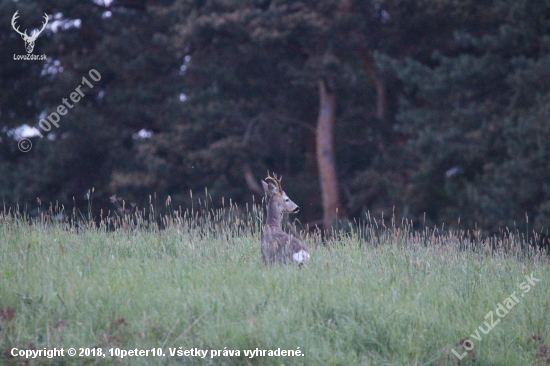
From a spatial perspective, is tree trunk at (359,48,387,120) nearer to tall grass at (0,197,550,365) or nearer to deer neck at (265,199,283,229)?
deer neck at (265,199,283,229)

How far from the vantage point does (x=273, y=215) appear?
9508 millimetres

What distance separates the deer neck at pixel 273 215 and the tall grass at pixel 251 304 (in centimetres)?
47

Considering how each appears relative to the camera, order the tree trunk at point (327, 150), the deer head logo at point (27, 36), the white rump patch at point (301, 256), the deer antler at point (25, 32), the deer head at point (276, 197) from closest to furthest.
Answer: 1. the white rump patch at point (301, 256)
2. the deer head at point (276, 197)
3. the deer antler at point (25, 32)
4. the deer head logo at point (27, 36)
5. the tree trunk at point (327, 150)

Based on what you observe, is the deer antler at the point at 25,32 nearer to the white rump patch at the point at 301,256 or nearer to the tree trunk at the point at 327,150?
the tree trunk at the point at 327,150

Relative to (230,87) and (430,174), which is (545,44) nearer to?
(430,174)

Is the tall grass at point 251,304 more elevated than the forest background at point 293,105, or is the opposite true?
the forest background at point 293,105

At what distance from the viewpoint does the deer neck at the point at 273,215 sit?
9445 millimetres

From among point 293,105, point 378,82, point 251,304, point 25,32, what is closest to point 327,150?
point 293,105

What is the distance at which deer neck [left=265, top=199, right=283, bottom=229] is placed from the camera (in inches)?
372

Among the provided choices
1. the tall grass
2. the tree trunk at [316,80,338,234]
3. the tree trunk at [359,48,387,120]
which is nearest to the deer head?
Answer: the tall grass

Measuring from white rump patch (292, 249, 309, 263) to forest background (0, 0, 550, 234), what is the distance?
13.4 m

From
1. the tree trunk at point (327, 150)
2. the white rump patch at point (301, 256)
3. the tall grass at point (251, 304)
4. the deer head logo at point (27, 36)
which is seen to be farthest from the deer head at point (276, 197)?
the deer head logo at point (27, 36)

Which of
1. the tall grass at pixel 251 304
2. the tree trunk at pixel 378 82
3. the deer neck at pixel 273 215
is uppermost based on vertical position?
the tree trunk at pixel 378 82

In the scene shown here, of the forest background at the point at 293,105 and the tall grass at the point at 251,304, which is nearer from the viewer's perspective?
the tall grass at the point at 251,304
